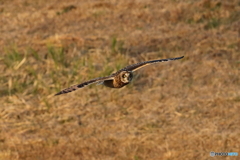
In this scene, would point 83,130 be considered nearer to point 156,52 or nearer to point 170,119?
point 170,119

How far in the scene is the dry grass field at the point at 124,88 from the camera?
679 cm

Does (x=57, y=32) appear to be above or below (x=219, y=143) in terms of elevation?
above

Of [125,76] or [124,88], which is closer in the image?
Answer: [125,76]

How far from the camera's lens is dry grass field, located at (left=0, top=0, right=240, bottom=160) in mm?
6789

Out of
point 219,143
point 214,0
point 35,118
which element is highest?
point 214,0

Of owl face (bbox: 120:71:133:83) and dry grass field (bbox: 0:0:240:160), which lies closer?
owl face (bbox: 120:71:133:83)

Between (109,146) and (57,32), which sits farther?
(57,32)

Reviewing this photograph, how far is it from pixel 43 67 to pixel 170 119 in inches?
87.3

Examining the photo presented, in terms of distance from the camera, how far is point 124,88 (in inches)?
312

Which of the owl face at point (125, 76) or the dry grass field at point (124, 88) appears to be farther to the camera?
the dry grass field at point (124, 88)

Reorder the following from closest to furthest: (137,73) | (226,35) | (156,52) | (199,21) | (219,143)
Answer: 1. (219,143)
2. (137,73)
3. (156,52)
4. (226,35)
5. (199,21)

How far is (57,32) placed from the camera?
33.6 ft

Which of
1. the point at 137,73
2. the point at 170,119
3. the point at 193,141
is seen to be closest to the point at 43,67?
the point at 137,73

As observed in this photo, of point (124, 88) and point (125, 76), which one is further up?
point (125, 76)
